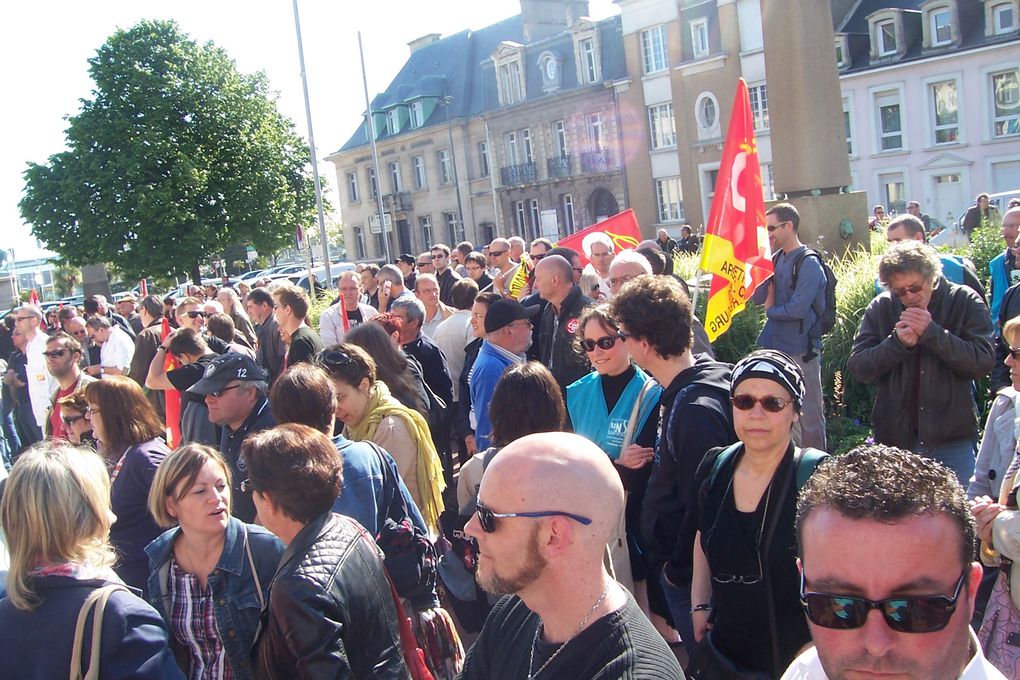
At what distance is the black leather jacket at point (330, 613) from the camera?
2684mm

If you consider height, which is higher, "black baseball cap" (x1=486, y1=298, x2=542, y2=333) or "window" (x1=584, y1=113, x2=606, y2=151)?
"window" (x1=584, y1=113, x2=606, y2=151)

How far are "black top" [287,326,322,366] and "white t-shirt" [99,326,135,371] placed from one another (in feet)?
10.2

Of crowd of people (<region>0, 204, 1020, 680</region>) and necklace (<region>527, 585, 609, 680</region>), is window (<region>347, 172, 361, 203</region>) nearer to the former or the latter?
crowd of people (<region>0, 204, 1020, 680</region>)

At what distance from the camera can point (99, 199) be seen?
34.8 meters

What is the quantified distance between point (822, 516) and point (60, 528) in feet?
7.80

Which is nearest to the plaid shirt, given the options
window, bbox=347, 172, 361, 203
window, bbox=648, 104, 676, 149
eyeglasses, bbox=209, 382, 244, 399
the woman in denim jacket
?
the woman in denim jacket

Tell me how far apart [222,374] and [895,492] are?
369 cm

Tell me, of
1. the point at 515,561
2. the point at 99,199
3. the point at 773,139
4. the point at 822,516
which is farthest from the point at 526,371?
the point at 99,199

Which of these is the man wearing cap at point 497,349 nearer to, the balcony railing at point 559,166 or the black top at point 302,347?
the black top at point 302,347

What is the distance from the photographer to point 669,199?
38500 mm

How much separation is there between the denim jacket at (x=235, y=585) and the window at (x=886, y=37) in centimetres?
3389

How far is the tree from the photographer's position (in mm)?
34562

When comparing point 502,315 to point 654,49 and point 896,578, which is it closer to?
point 896,578

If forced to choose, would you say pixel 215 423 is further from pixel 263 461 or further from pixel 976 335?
pixel 976 335
